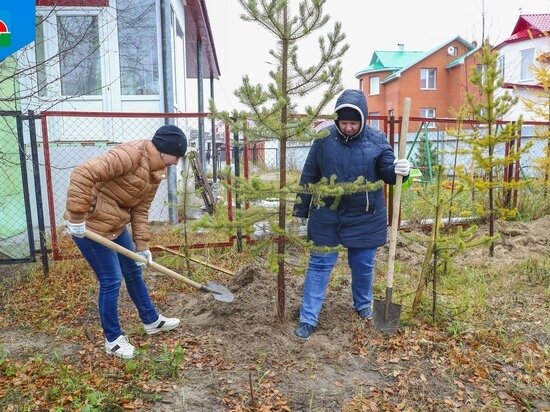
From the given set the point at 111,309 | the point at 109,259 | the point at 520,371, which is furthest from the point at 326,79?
the point at 520,371

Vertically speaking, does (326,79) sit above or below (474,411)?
above

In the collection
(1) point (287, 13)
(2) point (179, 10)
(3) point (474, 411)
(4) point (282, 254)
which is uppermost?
(2) point (179, 10)

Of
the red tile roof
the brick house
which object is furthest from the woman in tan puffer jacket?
the brick house

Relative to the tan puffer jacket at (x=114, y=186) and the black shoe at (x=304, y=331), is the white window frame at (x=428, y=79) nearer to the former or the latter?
→ the black shoe at (x=304, y=331)

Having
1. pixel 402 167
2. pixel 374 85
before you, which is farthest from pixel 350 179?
pixel 374 85

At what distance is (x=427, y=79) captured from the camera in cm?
3191

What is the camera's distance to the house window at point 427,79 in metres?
31.8

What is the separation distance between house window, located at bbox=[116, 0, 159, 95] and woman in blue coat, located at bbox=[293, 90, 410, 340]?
4.74 metres

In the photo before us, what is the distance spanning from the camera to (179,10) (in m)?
9.25

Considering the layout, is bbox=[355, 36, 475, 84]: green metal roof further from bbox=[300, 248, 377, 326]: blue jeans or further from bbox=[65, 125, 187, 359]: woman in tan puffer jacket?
bbox=[65, 125, 187, 359]: woman in tan puffer jacket

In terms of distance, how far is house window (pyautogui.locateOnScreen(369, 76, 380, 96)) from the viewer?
3503 centimetres

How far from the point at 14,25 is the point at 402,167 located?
130 inches

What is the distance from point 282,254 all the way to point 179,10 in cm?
748

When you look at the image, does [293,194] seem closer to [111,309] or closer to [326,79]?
[326,79]
